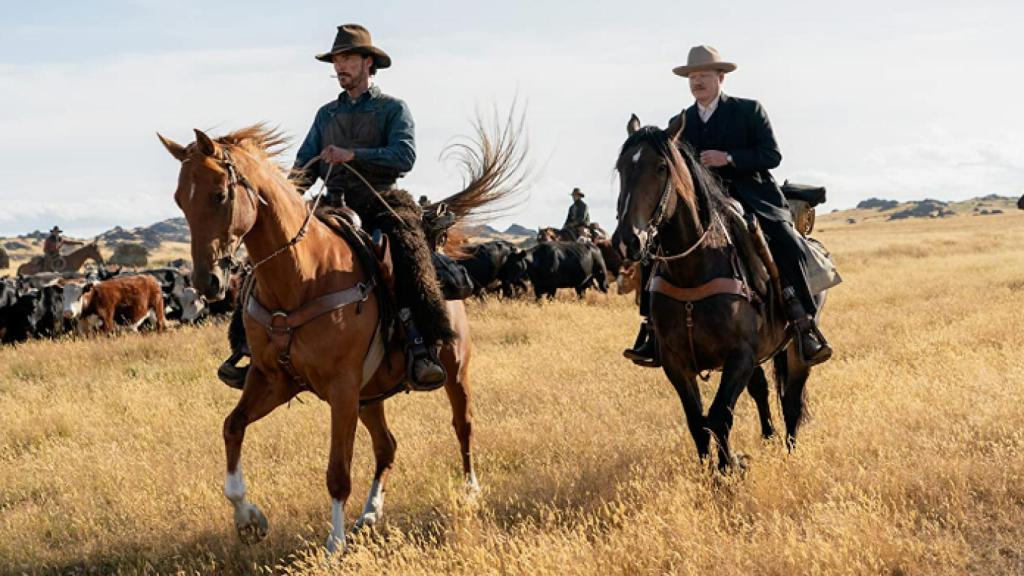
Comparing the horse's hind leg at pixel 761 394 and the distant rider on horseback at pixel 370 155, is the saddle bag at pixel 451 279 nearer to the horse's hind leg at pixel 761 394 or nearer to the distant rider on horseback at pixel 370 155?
the distant rider on horseback at pixel 370 155

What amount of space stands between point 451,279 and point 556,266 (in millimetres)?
17937

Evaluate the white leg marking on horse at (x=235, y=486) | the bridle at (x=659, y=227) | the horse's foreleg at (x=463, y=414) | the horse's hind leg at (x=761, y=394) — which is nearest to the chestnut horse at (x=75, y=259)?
the horse's foreleg at (x=463, y=414)

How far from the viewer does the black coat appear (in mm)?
7504

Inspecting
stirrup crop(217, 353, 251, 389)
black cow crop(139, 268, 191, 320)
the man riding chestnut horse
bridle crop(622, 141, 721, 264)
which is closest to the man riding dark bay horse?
bridle crop(622, 141, 721, 264)

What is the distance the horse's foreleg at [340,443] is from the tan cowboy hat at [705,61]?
3.50 meters

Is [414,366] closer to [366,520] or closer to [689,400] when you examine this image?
[366,520]

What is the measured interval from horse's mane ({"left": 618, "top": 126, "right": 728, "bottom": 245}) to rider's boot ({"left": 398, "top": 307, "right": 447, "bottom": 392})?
1.81 metres

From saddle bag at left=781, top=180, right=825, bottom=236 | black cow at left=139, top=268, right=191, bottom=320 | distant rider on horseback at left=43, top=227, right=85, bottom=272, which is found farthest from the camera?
distant rider on horseback at left=43, top=227, right=85, bottom=272

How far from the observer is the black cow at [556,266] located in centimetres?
2523

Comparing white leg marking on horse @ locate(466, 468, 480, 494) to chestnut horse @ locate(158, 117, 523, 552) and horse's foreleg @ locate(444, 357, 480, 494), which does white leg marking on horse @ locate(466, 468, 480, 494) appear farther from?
chestnut horse @ locate(158, 117, 523, 552)

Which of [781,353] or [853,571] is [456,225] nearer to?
[781,353]

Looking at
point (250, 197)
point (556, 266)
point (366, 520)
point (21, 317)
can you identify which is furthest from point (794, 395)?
point (556, 266)

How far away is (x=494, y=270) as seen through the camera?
25.4 m

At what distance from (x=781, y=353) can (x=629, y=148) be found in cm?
294
